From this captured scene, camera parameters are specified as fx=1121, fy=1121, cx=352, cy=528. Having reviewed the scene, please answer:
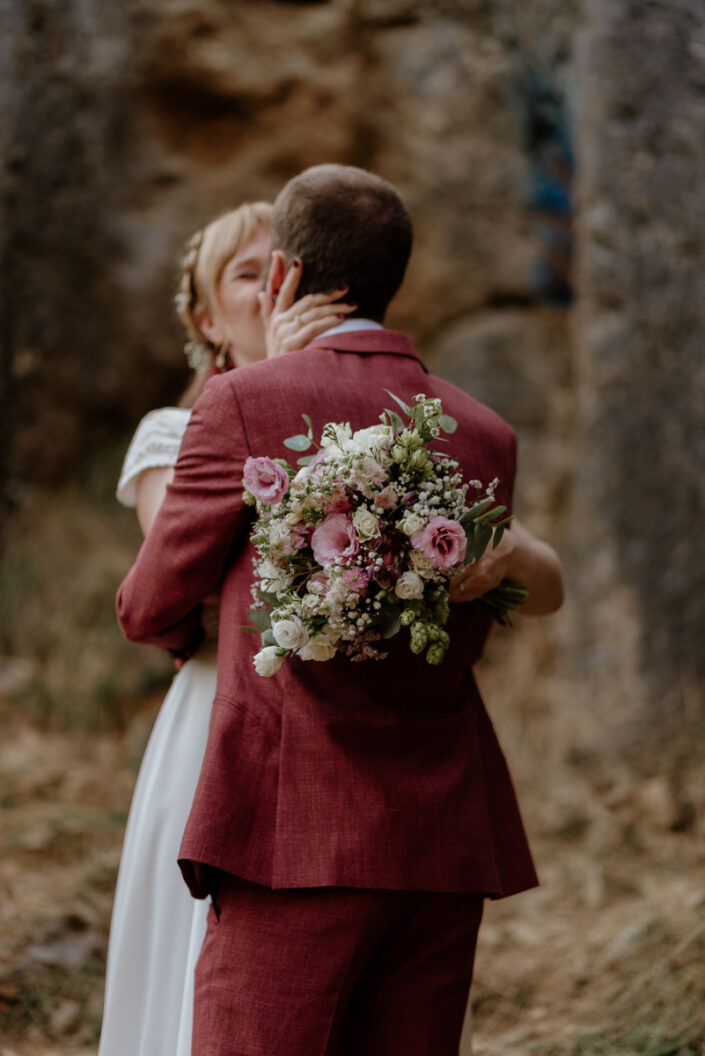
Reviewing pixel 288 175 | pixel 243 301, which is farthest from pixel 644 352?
pixel 243 301

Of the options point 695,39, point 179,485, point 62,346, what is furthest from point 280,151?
point 179,485

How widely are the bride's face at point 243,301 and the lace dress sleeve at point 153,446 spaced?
0.34m

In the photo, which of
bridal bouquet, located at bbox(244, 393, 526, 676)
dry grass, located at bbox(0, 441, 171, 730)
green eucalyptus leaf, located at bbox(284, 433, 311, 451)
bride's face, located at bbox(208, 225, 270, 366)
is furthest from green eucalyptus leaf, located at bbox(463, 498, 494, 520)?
dry grass, located at bbox(0, 441, 171, 730)

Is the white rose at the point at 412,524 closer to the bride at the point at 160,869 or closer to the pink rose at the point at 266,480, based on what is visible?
the pink rose at the point at 266,480

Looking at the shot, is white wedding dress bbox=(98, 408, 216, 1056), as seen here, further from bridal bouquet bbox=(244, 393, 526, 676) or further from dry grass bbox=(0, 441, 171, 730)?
dry grass bbox=(0, 441, 171, 730)

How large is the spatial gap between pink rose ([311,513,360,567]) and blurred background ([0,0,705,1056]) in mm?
2510

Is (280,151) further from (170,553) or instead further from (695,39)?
(170,553)

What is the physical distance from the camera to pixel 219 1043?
1.53 metres

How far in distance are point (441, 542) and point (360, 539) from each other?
106 millimetres

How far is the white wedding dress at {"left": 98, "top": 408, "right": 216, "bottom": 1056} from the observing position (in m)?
2.02

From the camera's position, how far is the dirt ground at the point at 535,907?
10.5 ft

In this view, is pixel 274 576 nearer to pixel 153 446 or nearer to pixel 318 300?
pixel 318 300

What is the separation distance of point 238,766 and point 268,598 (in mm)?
252

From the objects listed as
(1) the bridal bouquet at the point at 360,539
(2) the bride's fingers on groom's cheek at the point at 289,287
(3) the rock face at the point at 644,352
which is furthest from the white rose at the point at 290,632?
(3) the rock face at the point at 644,352
